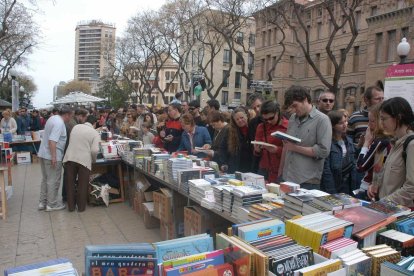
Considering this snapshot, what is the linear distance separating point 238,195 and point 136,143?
421cm

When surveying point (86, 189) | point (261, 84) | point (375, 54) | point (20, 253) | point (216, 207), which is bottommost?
point (20, 253)

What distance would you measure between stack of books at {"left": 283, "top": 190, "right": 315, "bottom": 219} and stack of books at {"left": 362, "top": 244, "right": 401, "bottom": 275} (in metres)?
0.65

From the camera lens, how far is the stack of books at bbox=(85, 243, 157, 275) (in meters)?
1.85

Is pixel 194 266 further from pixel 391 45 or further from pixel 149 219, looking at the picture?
pixel 391 45

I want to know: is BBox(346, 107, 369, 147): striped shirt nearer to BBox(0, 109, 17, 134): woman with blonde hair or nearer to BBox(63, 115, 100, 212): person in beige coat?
BBox(63, 115, 100, 212): person in beige coat

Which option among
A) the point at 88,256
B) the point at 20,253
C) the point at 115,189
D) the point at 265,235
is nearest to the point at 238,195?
the point at 265,235

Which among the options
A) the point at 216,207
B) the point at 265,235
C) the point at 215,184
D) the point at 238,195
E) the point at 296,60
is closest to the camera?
the point at 265,235

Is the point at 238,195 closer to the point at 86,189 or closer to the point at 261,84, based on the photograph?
the point at 86,189

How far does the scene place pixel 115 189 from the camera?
23.6 ft

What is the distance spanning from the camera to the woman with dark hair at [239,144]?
5.02 m

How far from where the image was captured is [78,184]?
644 centimetres

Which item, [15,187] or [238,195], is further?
[15,187]

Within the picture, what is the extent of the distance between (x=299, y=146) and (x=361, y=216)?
135 centimetres

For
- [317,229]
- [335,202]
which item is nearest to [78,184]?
[335,202]
